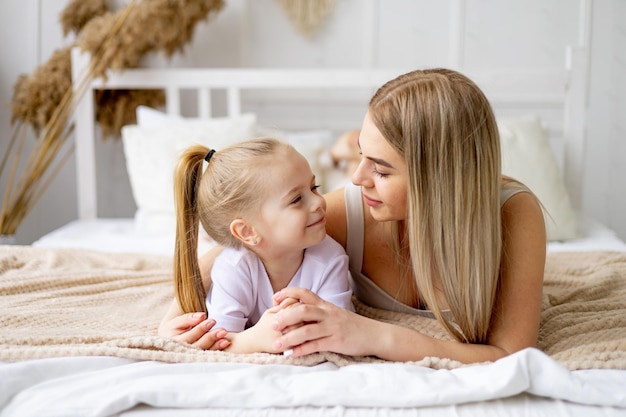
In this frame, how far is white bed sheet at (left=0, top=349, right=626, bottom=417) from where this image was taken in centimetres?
110

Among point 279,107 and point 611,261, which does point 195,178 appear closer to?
point 611,261

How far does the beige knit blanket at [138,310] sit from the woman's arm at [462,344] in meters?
0.04

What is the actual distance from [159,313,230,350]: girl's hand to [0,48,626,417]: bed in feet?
0.17

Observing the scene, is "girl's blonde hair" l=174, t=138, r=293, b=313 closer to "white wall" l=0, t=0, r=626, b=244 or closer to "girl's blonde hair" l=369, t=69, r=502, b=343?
"girl's blonde hair" l=369, t=69, r=502, b=343

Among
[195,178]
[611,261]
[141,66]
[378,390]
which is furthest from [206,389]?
[141,66]

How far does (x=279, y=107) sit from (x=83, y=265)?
1.52m

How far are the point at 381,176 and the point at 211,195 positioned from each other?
0.34m

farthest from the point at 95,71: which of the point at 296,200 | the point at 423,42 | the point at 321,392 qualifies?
the point at 321,392

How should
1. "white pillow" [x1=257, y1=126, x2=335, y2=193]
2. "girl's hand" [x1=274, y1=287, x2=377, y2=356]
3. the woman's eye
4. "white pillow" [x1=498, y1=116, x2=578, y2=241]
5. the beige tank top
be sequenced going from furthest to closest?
"white pillow" [x1=257, y1=126, x2=335, y2=193] → "white pillow" [x1=498, y1=116, x2=578, y2=241] → the beige tank top → the woman's eye → "girl's hand" [x1=274, y1=287, x2=377, y2=356]

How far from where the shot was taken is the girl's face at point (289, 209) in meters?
1.45

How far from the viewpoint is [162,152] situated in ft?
8.95

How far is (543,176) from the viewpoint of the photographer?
2.62 metres

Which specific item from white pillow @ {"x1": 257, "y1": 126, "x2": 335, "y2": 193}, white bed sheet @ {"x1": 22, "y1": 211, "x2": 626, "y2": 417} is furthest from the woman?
white pillow @ {"x1": 257, "y1": 126, "x2": 335, "y2": 193}

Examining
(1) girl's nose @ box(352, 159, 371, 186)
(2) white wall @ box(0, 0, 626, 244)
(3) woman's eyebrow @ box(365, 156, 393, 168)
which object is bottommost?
(1) girl's nose @ box(352, 159, 371, 186)
